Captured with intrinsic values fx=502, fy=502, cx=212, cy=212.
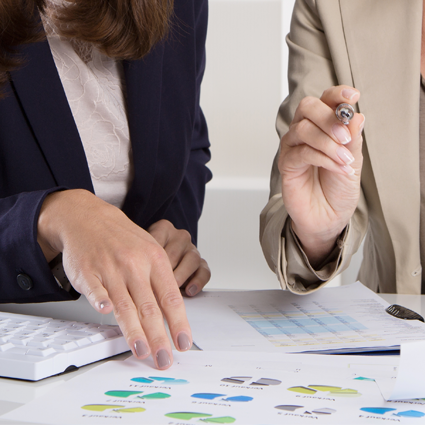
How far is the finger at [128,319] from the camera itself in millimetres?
439

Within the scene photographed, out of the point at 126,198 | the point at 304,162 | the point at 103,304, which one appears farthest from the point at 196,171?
the point at 103,304

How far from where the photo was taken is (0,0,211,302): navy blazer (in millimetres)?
786

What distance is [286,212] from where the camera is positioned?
676mm

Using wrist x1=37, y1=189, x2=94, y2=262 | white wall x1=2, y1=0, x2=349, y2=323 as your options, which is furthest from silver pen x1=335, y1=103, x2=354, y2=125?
white wall x1=2, y1=0, x2=349, y2=323

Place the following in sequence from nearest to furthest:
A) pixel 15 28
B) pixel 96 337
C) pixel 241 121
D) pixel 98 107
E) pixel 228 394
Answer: pixel 228 394, pixel 96 337, pixel 15 28, pixel 98 107, pixel 241 121

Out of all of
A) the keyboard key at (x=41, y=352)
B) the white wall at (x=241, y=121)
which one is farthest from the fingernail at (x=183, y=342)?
the white wall at (x=241, y=121)

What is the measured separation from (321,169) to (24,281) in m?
0.38

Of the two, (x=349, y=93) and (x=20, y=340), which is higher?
(x=349, y=93)

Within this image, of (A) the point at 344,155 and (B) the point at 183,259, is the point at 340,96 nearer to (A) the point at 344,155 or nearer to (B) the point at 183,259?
(A) the point at 344,155

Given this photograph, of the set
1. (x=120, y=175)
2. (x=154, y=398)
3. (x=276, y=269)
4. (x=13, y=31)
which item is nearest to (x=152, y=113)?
(x=120, y=175)

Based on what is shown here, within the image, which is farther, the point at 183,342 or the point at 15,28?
the point at 15,28

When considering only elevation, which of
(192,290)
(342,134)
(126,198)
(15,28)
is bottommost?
(192,290)

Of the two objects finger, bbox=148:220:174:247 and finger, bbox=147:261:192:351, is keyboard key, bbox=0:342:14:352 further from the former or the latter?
finger, bbox=148:220:174:247

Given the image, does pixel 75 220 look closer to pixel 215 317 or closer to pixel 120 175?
pixel 215 317
